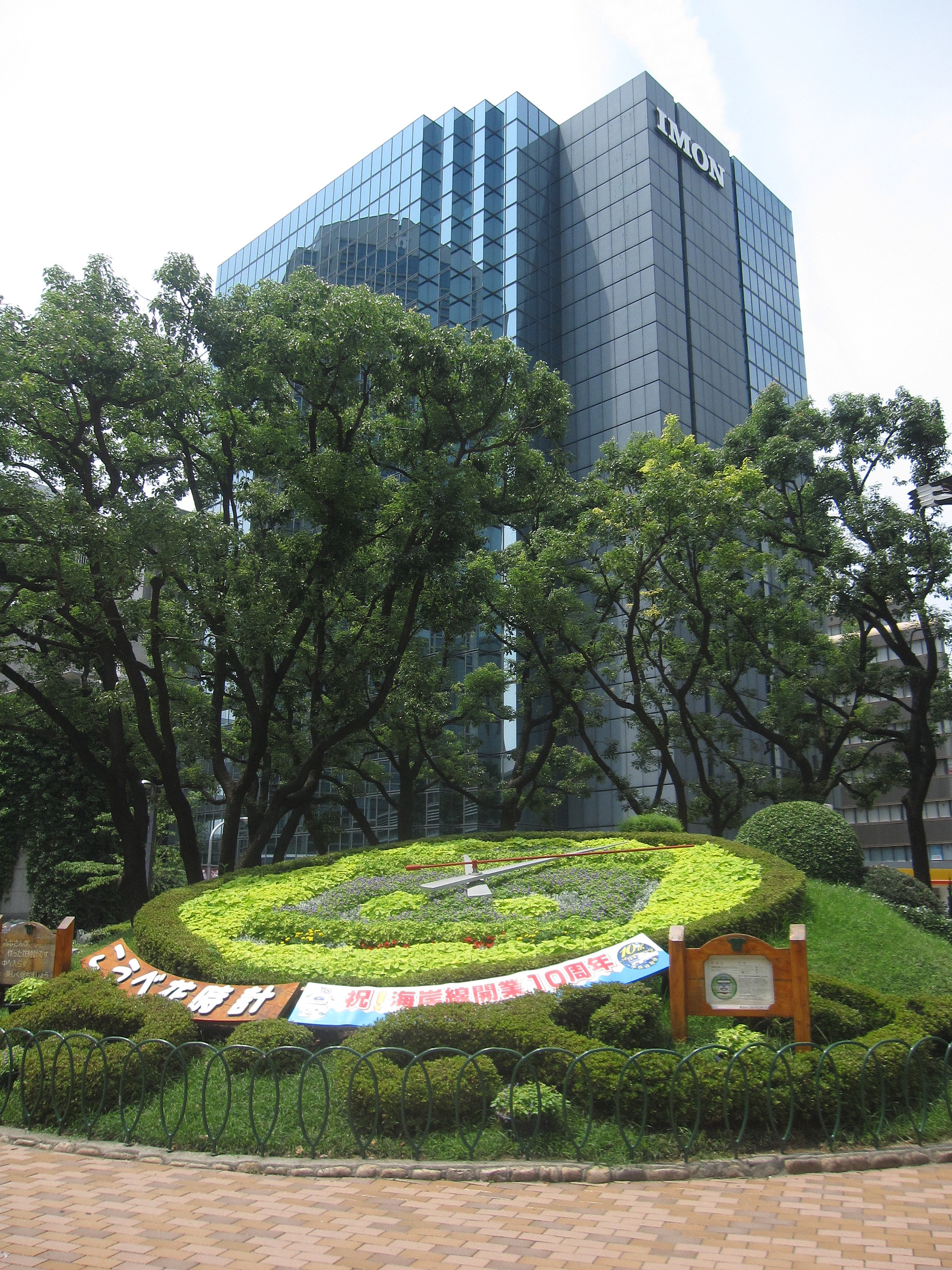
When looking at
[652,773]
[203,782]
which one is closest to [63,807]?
[203,782]

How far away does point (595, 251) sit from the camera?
38.7m

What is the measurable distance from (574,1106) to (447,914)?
4.10 metres

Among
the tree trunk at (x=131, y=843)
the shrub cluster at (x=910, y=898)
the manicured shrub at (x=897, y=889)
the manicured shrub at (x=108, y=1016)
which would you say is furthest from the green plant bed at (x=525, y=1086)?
the tree trunk at (x=131, y=843)

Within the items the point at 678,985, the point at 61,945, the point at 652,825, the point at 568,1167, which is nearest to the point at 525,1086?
the point at 568,1167

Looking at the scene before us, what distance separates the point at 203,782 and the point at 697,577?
11753mm

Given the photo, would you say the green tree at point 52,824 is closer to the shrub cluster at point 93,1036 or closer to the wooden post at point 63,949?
the wooden post at point 63,949

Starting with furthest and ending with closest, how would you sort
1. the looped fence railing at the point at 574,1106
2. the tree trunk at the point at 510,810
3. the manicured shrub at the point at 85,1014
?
the tree trunk at the point at 510,810
the manicured shrub at the point at 85,1014
the looped fence railing at the point at 574,1106

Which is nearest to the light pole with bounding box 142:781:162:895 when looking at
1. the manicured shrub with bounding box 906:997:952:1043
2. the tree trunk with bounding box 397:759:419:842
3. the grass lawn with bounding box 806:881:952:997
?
the tree trunk with bounding box 397:759:419:842

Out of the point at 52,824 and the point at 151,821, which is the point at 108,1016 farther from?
the point at 52,824

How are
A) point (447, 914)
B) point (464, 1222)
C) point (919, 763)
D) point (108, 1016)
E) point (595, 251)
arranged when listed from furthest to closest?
point (595, 251) → point (919, 763) → point (447, 914) → point (108, 1016) → point (464, 1222)

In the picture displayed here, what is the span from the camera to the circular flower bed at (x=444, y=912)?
865 centimetres

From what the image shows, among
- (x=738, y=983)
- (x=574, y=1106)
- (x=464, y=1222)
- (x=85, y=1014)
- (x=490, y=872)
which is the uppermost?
(x=490, y=872)

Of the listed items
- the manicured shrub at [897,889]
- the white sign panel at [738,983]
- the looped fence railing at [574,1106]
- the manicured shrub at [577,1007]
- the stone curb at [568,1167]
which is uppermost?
the manicured shrub at [897,889]

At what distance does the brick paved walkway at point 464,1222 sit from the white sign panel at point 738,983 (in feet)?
4.30
